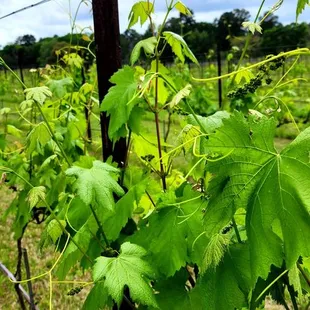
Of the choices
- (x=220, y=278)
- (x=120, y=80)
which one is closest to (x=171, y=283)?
(x=220, y=278)

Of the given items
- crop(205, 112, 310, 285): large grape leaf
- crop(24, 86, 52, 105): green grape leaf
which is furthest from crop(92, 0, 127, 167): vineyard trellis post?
crop(205, 112, 310, 285): large grape leaf

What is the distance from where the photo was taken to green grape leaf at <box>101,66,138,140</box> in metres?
1.35

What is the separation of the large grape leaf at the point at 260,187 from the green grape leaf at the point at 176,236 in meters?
0.35

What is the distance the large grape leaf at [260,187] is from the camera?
796 millimetres

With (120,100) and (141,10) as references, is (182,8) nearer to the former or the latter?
(141,10)

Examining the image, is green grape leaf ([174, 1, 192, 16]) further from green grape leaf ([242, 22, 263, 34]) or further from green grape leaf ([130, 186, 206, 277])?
green grape leaf ([130, 186, 206, 277])

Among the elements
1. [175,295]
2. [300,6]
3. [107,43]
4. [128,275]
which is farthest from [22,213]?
[300,6]

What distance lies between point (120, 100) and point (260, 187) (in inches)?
25.2

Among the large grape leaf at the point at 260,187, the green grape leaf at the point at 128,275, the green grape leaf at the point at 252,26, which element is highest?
the green grape leaf at the point at 252,26

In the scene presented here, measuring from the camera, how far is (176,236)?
122cm

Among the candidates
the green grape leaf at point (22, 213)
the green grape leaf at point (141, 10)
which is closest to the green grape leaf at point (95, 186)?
the green grape leaf at point (141, 10)

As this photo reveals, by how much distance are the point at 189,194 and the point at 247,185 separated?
0.44 metres

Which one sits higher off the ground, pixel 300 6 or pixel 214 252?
pixel 300 6

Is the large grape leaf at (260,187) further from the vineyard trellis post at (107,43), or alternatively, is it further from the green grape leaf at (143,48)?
the vineyard trellis post at (107,43)
